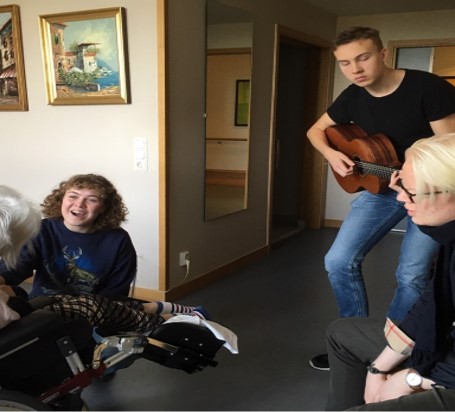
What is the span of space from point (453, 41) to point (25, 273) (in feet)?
15.0

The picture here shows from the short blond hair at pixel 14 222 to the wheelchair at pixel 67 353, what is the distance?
17 centimetres

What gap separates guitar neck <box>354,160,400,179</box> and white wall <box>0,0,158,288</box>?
127cm

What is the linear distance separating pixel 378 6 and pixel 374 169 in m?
3.26

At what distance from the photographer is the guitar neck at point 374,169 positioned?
195cm

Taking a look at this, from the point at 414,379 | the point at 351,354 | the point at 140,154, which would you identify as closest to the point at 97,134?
the point at 140,154

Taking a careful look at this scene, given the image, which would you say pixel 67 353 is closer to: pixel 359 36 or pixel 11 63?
pixel 359 36

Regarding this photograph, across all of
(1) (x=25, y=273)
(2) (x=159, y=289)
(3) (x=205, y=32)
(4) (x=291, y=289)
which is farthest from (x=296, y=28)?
(1) (x=25, y=273)

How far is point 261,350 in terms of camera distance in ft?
7.80

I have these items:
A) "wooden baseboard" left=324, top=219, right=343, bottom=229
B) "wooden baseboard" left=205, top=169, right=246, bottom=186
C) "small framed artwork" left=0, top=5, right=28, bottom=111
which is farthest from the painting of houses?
"wooden baseboard" left=324, top=219, right=343, bottom=229

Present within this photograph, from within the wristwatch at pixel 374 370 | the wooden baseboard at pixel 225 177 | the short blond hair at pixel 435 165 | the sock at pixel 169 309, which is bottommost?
the sock at pixel 169 309

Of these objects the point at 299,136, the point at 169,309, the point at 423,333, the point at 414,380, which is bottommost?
the point at 169,309

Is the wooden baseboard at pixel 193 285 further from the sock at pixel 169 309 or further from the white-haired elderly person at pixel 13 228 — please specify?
the white-haired elderly person at pixel 13 228

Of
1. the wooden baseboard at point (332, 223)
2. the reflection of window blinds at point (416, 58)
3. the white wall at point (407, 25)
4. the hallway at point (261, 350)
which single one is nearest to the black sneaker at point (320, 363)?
the hallway at point (261, 350)

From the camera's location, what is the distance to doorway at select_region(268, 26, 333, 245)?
5027mm
